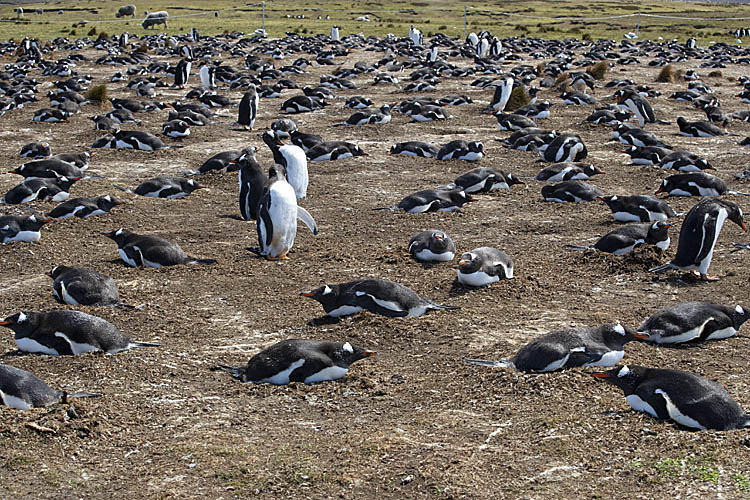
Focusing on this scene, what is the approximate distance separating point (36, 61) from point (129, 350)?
1154 inches

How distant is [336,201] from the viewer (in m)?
11.3

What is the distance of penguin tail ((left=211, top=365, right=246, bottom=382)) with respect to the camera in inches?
223

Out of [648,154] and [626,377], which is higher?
[626,377]

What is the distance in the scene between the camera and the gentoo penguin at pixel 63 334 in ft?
19.0

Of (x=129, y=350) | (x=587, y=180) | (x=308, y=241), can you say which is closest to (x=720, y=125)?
(x=587, y=180)

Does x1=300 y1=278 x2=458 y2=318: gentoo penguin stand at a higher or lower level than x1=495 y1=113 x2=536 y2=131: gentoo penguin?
higher

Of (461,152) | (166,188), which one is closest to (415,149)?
(461,152)

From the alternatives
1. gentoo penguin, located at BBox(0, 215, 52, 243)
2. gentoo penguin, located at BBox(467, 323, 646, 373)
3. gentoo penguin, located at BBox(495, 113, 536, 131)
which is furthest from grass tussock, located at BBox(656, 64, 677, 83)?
gentoo penguin, located at BBox(467, 323, 646, 373)

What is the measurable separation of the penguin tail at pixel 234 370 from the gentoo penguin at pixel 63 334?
2.20 ft

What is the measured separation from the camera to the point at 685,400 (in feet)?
15.3

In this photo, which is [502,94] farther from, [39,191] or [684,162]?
[39,191]

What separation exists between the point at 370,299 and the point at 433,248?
1755mm

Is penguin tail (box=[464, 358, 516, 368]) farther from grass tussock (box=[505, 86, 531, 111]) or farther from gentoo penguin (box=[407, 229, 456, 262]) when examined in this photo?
grass tussock (box=[505, 86, 531, 111])

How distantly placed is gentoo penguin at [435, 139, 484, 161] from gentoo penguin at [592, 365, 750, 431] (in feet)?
29.7
